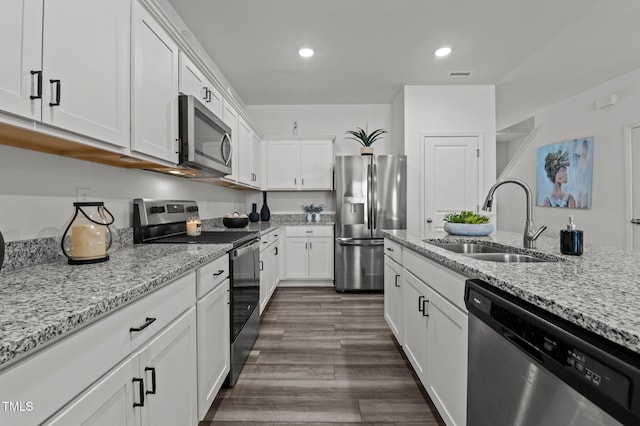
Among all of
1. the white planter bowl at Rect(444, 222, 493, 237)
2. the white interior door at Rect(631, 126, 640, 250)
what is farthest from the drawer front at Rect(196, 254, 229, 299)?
the white interior door at Rect(631, 126, 640, 250)

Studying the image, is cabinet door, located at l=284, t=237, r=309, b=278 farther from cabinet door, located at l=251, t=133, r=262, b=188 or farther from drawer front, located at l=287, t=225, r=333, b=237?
cabinet door, located at l=251, t=133, r=262, b=188

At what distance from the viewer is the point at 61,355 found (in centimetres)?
65

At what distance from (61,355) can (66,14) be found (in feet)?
3.54

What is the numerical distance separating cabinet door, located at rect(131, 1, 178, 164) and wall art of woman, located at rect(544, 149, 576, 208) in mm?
5606

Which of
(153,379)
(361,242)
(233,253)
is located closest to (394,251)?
(233,253)

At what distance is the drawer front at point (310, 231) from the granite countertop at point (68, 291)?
9.03ft

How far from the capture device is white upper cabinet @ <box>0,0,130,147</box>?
867 millimetres

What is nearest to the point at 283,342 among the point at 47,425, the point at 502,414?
the point at 502,414

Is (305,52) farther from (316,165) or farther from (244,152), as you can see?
(316,165)

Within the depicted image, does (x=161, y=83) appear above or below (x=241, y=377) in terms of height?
above

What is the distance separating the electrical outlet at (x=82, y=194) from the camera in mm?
1493

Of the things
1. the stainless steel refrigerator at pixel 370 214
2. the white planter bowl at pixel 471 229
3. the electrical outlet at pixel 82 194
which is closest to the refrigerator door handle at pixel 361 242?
the stainless steel refrigerator at pixel 370 214

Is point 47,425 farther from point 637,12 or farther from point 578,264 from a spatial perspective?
point 637,12

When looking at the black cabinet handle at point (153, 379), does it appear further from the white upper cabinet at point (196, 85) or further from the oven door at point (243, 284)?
the white upper cabinet at point (196, 85)
